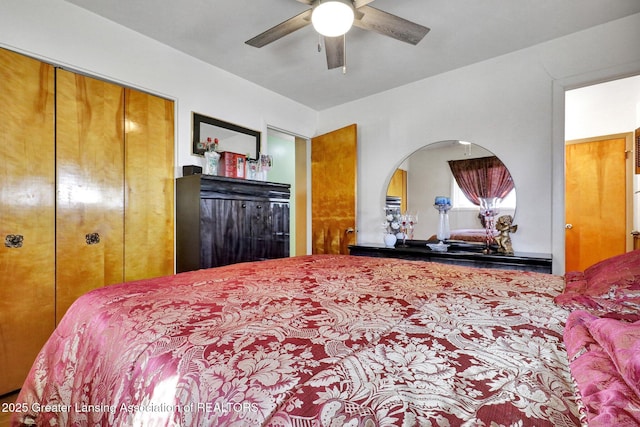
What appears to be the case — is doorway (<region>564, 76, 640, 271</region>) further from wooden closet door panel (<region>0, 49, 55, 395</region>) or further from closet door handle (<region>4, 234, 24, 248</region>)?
closet door handle (<region>4, 234, 24, 248</region>)

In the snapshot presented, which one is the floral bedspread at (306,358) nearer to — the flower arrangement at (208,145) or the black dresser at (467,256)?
the black dresser at (467,256)

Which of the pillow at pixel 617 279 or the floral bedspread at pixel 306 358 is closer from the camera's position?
the floral bedspread at pixel 306 358

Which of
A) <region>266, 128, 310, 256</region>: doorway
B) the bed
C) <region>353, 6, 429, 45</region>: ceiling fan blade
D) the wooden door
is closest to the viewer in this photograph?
the bed

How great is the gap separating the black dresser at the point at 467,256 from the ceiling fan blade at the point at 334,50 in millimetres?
1834

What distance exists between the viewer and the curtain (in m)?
2.90

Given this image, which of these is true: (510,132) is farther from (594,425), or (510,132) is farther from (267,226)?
(594,425)


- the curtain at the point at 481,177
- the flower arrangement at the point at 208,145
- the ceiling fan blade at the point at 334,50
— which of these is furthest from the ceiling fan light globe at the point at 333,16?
the curtain at the point at 481,177

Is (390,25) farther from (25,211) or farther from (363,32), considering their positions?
(25,211)

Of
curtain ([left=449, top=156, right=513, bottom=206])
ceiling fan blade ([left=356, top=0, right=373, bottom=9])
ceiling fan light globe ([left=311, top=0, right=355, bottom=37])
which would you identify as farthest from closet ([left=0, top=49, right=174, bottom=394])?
curtain ([left=449, top=156, right=513, bottom=206])

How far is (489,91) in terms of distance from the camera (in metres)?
2.96

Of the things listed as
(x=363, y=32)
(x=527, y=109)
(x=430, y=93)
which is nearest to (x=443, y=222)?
(x=527, y=109)

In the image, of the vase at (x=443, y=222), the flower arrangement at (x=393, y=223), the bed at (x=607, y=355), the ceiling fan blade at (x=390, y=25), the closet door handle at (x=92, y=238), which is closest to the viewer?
the bed at (x=607, y=355)

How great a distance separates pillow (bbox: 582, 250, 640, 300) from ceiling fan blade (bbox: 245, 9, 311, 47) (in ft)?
6.48

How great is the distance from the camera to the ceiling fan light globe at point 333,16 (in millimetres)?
1702
